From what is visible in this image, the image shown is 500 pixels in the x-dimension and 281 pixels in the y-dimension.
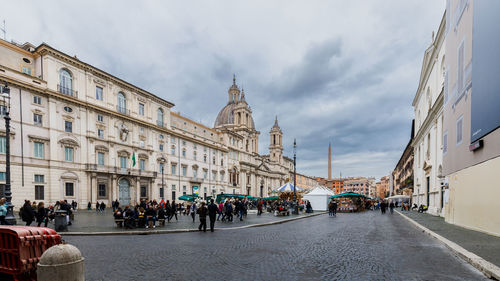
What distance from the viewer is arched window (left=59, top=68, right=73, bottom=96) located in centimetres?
3169

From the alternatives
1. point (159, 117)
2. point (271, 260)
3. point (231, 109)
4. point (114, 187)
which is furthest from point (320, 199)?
point (231, 109)

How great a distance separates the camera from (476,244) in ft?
29.0

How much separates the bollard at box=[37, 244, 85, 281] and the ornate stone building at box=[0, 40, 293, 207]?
27.0m

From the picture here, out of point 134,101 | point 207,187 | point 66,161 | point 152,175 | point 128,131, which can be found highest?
point 134,101

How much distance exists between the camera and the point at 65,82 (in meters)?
32.2

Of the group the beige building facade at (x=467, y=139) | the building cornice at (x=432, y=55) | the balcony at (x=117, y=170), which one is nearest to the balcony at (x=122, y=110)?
the balcony at (x=117, y=170)

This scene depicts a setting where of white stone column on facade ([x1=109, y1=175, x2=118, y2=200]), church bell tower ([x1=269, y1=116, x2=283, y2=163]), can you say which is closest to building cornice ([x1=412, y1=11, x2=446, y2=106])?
white stone column on facade ([x1=109, y1=175, x2=118, y2=200])

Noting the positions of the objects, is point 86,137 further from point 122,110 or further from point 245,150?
point 245,150

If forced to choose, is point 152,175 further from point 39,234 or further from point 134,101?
point 39,234

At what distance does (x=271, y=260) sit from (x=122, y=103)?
3836 centimetres

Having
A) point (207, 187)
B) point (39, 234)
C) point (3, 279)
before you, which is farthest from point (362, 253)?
point (207, 187)

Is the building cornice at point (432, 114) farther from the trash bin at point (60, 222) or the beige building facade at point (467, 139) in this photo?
the trash bin at point (60, 222)

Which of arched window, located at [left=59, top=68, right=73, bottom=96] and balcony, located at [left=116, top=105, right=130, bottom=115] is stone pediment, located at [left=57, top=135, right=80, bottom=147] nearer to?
arched window, located at [left=59, top=68, right=73, bottom=96]

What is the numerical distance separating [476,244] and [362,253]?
393 cm
